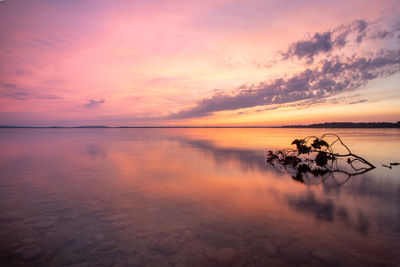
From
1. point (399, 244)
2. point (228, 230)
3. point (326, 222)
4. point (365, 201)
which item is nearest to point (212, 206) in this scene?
point (228, 230)

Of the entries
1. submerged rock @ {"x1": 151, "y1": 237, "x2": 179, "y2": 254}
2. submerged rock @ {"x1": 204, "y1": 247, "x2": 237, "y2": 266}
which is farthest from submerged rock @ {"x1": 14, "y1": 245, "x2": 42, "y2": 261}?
submerged rock @ {"x1": 204, "y1": 247, "x2": 237, "y2": 266}

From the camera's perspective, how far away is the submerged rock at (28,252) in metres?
4.10

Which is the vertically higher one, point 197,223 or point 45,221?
point 45,221

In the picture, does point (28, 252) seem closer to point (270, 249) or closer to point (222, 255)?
point (222, 255)

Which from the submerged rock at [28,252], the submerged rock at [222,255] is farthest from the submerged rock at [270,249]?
the submerged rock at [28,252]

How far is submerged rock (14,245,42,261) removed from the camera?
4.10m

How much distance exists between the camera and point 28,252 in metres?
4.25

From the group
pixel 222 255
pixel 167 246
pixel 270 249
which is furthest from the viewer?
pixel 167 246

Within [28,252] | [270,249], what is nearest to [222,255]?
[270,249]

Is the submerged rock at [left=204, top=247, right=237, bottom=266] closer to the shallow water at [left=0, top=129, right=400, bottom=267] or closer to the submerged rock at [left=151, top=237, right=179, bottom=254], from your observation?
the shallow water at [left=0, top=129, right=400, bottom=267]

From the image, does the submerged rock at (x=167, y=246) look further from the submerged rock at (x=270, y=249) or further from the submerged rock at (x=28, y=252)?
the submerged rock at (x=28, y=252)

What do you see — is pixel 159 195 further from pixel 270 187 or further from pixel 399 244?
pixel 399 244

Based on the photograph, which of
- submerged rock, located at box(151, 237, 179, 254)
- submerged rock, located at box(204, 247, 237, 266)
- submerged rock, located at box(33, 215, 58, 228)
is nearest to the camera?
submerged rock, located at box(204, 247, 237, 266)

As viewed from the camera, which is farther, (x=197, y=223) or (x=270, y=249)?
(x=197, y=223)
